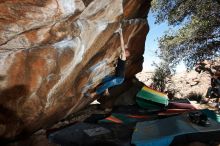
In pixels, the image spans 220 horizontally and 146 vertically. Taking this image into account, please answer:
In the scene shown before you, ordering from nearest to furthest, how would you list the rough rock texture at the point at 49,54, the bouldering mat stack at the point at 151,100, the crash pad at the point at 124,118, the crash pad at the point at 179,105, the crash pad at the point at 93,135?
the rough rock texture at the point at 49,54
the crash pad at the point at 93,135
the crash pad at the point at 124,118
the crash pad at the point at 179,105
the bouldering mat stack at the point at 151,100

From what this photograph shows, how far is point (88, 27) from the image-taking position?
29.0ft

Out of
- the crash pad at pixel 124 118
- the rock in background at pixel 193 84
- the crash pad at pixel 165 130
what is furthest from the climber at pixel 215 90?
the crash pad at pixel 165 130

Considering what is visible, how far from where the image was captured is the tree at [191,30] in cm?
1490

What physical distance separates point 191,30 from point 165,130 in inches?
365

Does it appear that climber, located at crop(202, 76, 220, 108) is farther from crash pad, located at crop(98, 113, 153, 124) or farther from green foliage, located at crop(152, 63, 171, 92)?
crash pad, located at crop(98, 113, 153, 124)

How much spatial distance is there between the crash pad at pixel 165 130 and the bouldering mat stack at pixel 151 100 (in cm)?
442

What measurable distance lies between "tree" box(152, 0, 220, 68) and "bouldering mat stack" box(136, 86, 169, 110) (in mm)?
3738

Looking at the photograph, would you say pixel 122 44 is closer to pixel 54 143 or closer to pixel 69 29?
pixel 69 29

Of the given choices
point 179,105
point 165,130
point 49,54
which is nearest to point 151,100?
point 179,105

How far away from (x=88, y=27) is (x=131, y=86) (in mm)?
7802

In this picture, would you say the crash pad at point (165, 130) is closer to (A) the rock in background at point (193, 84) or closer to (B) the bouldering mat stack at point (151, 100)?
(B) the bouldering mat stack at point (151, 100)

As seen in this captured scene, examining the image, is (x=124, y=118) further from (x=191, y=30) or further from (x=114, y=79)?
(x=191, y=30)

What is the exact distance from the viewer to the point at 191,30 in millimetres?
15391

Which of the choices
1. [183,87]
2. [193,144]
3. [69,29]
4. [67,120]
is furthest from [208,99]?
[69,29]
